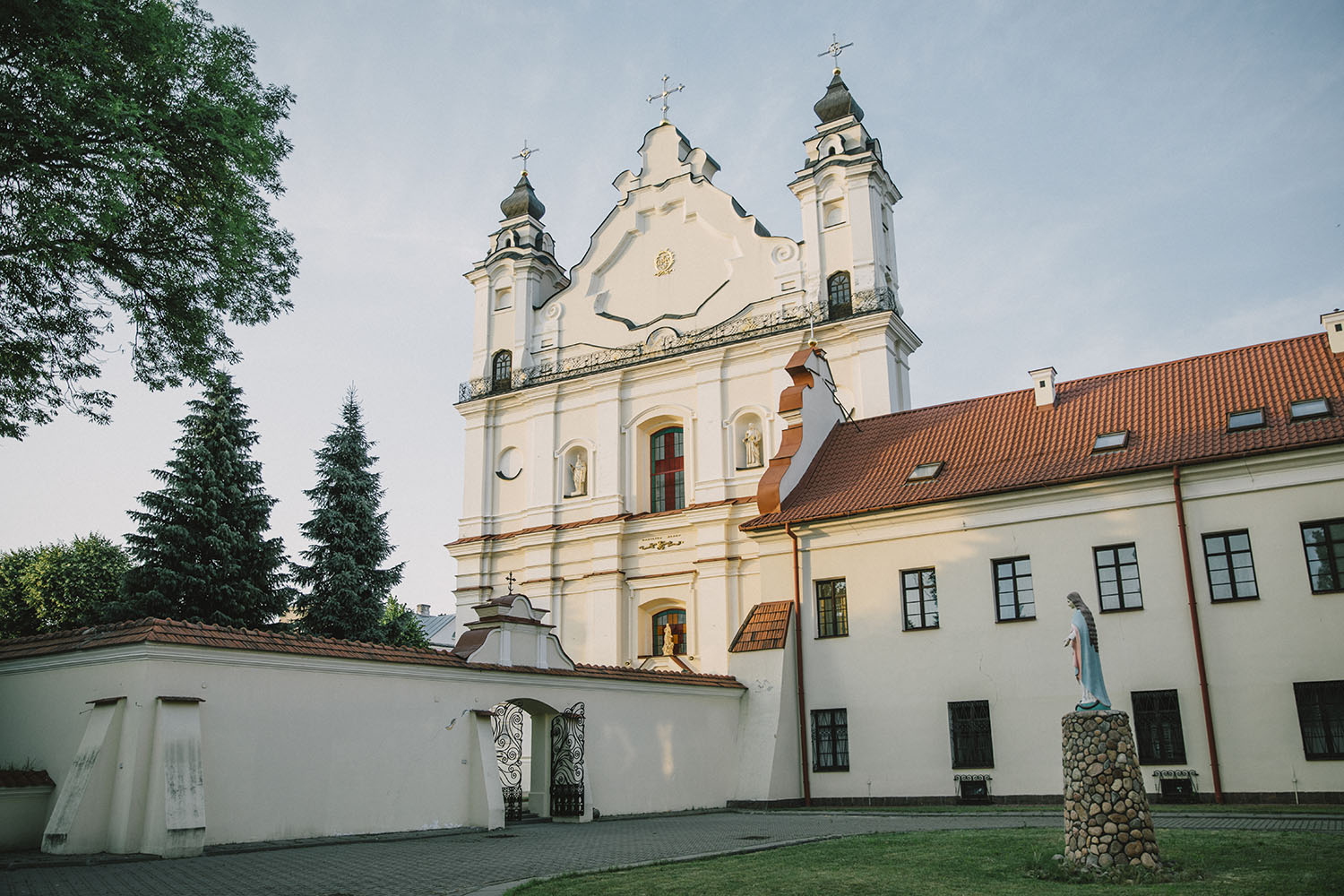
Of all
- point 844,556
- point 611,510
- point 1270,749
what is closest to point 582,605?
point 611,510

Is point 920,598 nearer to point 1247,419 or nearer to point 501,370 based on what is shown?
point 1247,419

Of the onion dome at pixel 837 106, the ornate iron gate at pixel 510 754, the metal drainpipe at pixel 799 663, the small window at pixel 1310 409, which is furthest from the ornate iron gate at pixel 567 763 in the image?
the onion dome at pixel 837 106

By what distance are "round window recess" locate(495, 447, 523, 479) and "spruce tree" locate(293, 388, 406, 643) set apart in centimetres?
391

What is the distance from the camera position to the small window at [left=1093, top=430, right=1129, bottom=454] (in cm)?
2009

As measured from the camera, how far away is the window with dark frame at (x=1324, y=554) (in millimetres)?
17031

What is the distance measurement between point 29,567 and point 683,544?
20.1m

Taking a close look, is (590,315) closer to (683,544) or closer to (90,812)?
(683,544)

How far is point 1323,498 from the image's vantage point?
17.4m

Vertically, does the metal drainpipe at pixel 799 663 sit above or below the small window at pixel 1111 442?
below

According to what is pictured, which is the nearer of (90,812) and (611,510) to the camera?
(90,812)

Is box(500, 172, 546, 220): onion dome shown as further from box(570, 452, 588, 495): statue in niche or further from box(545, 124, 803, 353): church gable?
box(570, 452, 588, 495): statue in niche

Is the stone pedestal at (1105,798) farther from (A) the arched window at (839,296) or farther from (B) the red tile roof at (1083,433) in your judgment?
(A) the arched window at (839,296)

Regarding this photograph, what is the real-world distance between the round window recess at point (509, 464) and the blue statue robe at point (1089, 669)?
25.3 meters

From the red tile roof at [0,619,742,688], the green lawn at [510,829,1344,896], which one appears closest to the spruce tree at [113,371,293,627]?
the red tile roof at [0,619,742,688]
